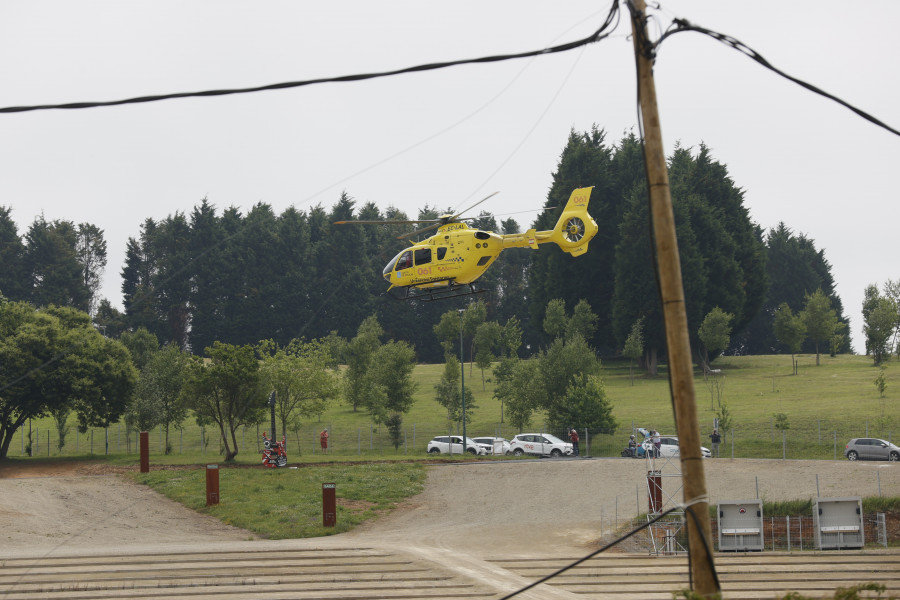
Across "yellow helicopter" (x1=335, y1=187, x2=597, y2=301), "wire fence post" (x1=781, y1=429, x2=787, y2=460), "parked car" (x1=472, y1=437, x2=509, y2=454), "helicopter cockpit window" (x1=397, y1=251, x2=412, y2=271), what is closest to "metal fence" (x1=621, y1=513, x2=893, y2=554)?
"yellow helicopter" (x1=335, y1=187, x2=597, y2=301)

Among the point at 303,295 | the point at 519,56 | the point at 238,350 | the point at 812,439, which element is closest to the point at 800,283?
the point at 303,295

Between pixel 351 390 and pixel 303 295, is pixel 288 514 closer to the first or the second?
pixel 351 390

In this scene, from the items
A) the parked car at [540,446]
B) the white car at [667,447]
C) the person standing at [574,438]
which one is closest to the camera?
the white car at [667,447]

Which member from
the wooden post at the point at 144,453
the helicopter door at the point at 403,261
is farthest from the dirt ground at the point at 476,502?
the helicopter door at the point at 403,261

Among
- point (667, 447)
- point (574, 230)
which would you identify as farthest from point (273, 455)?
point (574, 230)

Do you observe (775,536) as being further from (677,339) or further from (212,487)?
(677,339)

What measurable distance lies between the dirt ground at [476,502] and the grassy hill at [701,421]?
703 centimetres

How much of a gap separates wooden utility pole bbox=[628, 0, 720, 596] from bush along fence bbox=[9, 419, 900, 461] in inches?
1560

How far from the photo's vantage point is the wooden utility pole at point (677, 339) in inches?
362

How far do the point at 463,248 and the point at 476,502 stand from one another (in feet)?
42.9

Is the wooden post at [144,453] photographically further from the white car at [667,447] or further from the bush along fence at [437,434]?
the white car at [667,447]

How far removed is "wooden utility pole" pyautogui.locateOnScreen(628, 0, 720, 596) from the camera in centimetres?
920

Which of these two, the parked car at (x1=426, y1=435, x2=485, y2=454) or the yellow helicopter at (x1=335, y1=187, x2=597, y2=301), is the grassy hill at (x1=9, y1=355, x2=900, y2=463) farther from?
the yellow helicopter at (x1=335, y1=187, x2=597, y2=301)

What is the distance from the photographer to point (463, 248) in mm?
31516
